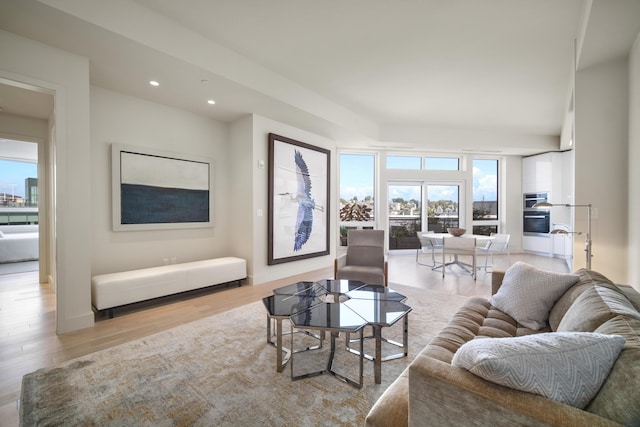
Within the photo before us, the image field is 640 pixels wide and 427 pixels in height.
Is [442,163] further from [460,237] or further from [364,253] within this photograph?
[364,253]

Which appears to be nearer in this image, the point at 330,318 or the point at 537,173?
the point at 330,318

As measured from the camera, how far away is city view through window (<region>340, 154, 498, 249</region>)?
719cm

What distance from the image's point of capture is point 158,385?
1962 millimetres

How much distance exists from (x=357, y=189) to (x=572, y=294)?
549 cm

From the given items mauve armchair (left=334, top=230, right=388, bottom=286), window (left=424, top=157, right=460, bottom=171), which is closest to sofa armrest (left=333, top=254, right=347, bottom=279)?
mauve armchair (left=334, top=230, right=388, bottom=286)

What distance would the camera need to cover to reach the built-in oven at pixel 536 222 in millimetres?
7423

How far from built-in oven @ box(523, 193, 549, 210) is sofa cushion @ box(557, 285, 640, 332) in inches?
279

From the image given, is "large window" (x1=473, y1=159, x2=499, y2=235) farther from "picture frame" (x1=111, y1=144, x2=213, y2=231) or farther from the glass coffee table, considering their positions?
"picture frame" (x1=111, y1=144, x2=213, y2=231)

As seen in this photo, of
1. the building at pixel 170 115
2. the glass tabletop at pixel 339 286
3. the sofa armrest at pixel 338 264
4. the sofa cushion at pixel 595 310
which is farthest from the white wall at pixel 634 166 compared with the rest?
the sofa armrest at pixel 338 264

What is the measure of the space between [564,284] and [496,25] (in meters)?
2.58

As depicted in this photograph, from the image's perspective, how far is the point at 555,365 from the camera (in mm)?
979

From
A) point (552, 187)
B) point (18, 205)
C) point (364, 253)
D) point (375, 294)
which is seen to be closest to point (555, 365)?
point (375, 294)

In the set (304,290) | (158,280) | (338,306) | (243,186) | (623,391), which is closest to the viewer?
(623,391)

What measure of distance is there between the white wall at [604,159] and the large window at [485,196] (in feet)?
16.1
